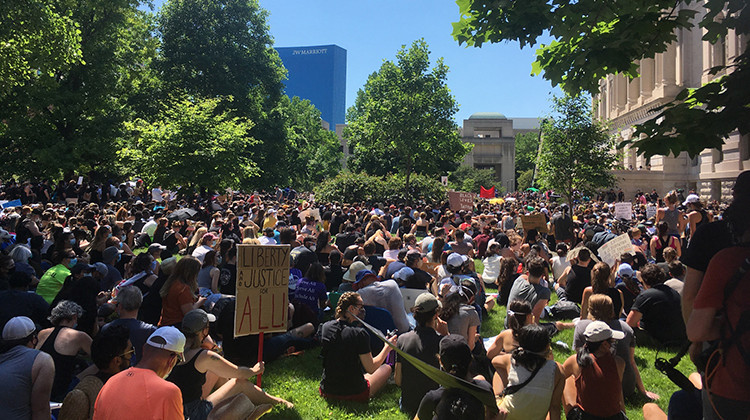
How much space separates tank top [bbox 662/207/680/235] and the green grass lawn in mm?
6654

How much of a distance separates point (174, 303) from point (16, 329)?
9.07 ft

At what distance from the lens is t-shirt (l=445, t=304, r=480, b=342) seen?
6449 mm

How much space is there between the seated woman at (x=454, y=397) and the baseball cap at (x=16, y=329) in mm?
3496

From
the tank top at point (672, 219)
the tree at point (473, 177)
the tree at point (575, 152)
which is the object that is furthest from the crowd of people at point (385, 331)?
the tree at point (473, 177)

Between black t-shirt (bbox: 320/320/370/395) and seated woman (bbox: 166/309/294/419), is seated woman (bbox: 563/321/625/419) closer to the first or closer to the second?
black t-shirt (bbox: 320/320/370/395)

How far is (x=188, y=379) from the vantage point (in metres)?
5.08

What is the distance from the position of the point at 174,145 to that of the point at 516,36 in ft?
52.2

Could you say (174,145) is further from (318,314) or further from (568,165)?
(568,165)

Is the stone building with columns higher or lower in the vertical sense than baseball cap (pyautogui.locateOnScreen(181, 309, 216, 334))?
higher

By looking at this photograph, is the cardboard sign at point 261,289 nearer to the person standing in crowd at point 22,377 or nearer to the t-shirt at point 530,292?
the person standing in crowd at point 22,377

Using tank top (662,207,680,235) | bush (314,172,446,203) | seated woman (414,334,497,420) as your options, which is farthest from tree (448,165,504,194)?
seated woman (414,334,497,420)

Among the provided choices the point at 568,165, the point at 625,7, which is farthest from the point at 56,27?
the point at 568,165

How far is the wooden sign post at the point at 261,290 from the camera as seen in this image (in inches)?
243

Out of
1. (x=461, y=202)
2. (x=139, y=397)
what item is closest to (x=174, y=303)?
(x=139, y=397)
